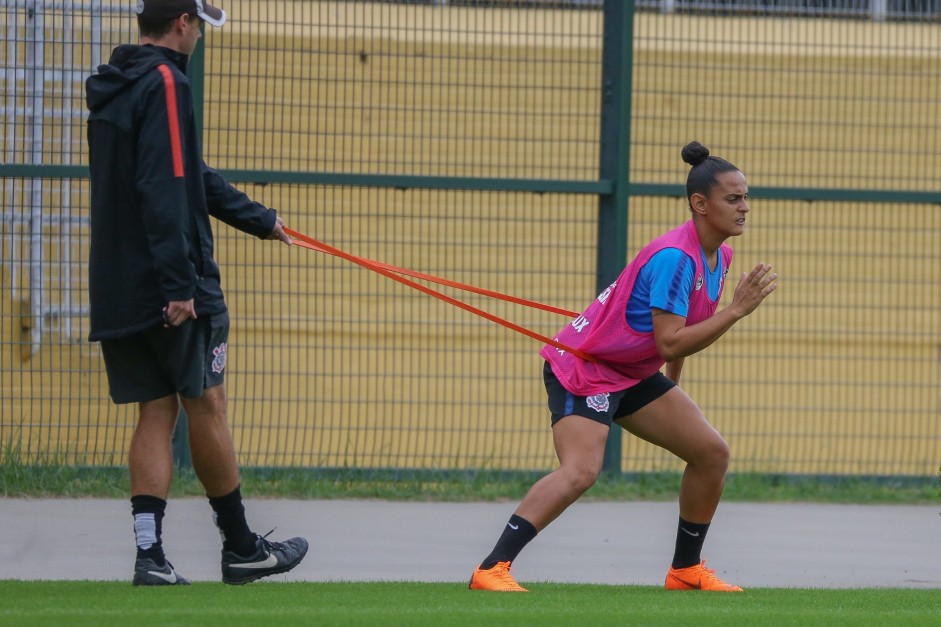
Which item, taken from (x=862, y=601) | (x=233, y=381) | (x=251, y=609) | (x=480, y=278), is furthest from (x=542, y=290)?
(x=251, y=609)

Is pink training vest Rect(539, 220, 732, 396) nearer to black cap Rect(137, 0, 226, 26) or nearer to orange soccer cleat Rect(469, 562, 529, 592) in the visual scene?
orange soccer cleat Rect(469, 562, 529, 592)

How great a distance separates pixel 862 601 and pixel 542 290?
4.02 m

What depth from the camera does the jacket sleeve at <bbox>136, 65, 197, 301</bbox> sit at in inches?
182

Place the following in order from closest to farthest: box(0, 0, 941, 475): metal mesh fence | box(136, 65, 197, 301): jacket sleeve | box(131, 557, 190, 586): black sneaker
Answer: box(136, 65, 197, 301): jacket sleeve
box(131, 557, 190, 586): black sneaker
box(0, 0, 941, 475): metal mesh fence

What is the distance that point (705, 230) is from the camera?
16.8 feet

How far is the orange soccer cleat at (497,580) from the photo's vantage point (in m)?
5.06

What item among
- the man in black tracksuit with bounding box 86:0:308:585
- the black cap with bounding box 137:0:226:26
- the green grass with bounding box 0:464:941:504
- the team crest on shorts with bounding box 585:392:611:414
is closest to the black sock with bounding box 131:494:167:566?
the man in black tracksuit with bounding box 86:0:308:585

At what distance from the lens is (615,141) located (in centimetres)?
851

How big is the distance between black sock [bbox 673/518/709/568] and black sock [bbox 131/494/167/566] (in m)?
1.94

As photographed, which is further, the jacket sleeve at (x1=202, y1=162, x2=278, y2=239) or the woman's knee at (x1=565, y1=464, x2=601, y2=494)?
the jacket sleeve at (x1=202, y1=162, x2=278, y2=239)

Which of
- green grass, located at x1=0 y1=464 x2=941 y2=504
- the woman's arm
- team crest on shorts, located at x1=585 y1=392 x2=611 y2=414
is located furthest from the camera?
green grass, located at x1=0 y1=464 x2=941 y2=504

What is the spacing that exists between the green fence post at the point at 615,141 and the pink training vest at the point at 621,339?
3.16 meters

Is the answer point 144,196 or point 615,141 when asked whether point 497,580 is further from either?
point 615,141

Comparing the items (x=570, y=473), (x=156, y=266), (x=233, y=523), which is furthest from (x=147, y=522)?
(x=570, y=473)
